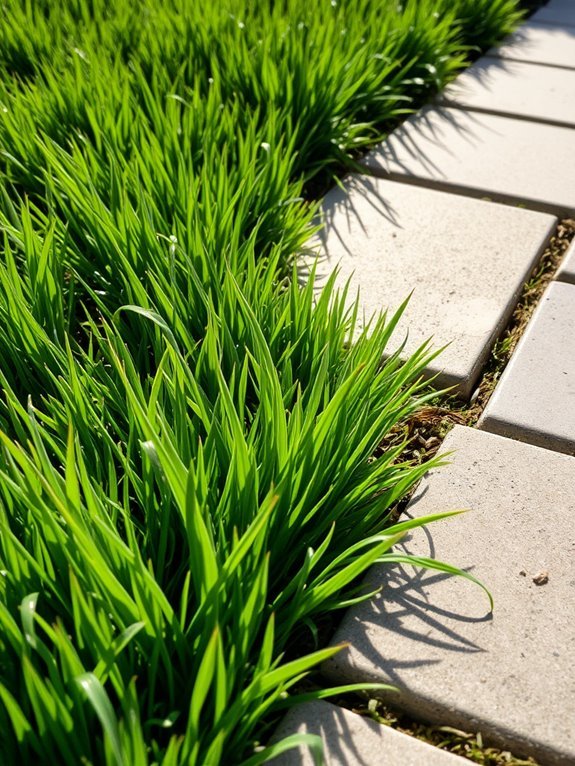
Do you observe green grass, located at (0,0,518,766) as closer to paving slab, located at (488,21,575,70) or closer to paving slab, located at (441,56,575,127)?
paving slab, located at (441,56,575,127)

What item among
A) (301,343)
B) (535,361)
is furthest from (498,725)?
(535,361)

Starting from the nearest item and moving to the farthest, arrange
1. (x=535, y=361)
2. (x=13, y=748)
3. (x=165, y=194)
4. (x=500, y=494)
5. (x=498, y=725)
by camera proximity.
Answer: (x=13, y=748), (x=498, y=725), (x=500, y=494), (x=535, y=361), (x=165, y=194)

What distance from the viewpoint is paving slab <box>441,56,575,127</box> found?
8.17ft

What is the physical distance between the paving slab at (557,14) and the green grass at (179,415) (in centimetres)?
169

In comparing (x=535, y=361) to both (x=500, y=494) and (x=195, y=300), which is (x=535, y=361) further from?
(x=195, y=300)

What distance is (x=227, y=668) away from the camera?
30.2 inches

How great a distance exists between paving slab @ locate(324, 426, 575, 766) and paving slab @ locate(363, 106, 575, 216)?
1041 mm

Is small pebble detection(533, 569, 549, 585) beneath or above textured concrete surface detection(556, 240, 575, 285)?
beneath

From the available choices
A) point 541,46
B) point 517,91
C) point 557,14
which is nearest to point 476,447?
point 517,91

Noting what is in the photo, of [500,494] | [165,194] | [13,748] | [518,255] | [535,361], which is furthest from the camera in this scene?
Result: [518,255]

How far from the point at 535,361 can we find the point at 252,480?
75 cm

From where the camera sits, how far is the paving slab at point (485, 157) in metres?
2.02

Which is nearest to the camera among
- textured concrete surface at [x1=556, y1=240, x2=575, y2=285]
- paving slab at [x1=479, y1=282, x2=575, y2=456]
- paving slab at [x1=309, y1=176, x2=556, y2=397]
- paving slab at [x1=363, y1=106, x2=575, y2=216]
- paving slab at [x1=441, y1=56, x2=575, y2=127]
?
paving slab at [x1=479, y1=282, x2=575, y2=456]

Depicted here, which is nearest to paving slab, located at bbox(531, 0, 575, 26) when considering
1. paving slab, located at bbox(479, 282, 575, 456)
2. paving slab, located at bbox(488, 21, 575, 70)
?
paving slab, located at bbox(488, 21, 575, 70)
